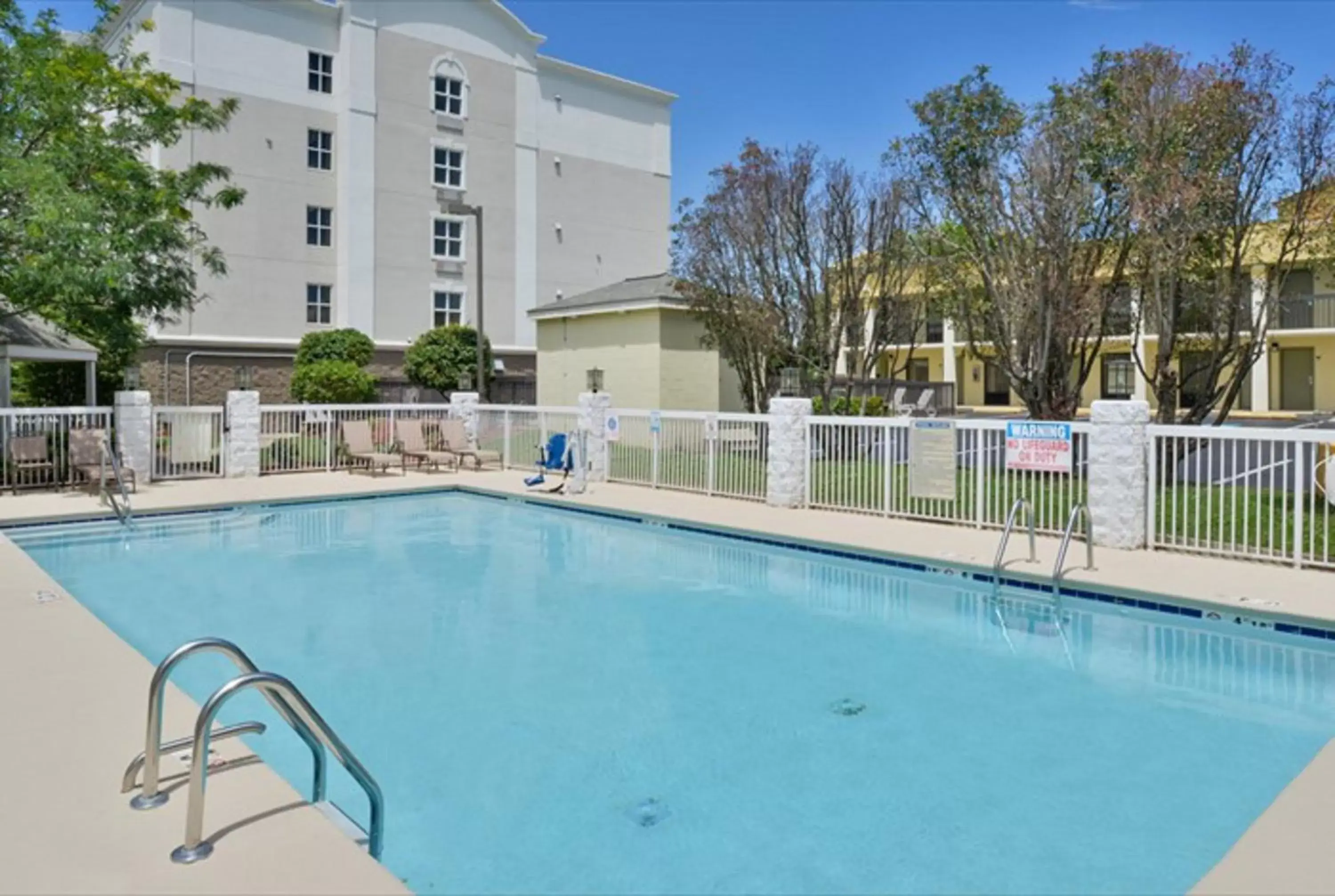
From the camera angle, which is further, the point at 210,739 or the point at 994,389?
the point at 994,389

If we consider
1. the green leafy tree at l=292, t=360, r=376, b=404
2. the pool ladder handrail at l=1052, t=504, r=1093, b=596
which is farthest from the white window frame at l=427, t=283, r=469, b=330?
the pool ladder handrail at l=1052, t=504, r=1093, b=596

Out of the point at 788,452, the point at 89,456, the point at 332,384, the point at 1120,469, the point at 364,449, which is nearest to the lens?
the point at 1120,469

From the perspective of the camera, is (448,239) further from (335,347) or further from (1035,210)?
(1035,210)

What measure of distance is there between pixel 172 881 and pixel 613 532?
387 inches

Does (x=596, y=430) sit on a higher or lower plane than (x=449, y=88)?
lower

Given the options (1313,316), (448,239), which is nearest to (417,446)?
(448,239)

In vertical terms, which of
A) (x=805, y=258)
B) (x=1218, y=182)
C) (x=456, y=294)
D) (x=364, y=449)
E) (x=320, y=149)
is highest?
(x=320, y=149)

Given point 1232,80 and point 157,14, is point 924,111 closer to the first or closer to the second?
point 1232,80

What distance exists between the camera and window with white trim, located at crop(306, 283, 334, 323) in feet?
107

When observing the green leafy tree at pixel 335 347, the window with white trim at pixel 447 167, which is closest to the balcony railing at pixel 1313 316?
the window with white trim at pixel 447 167

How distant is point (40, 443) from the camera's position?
48.1ft

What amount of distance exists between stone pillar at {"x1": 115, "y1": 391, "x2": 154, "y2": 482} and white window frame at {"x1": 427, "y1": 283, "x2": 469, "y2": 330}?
18314 millimetres

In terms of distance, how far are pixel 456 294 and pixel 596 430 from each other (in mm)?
20276

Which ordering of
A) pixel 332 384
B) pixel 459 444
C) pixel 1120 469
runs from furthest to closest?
pixel 332 384 → pixel 459 444 → pixel 1120 469
